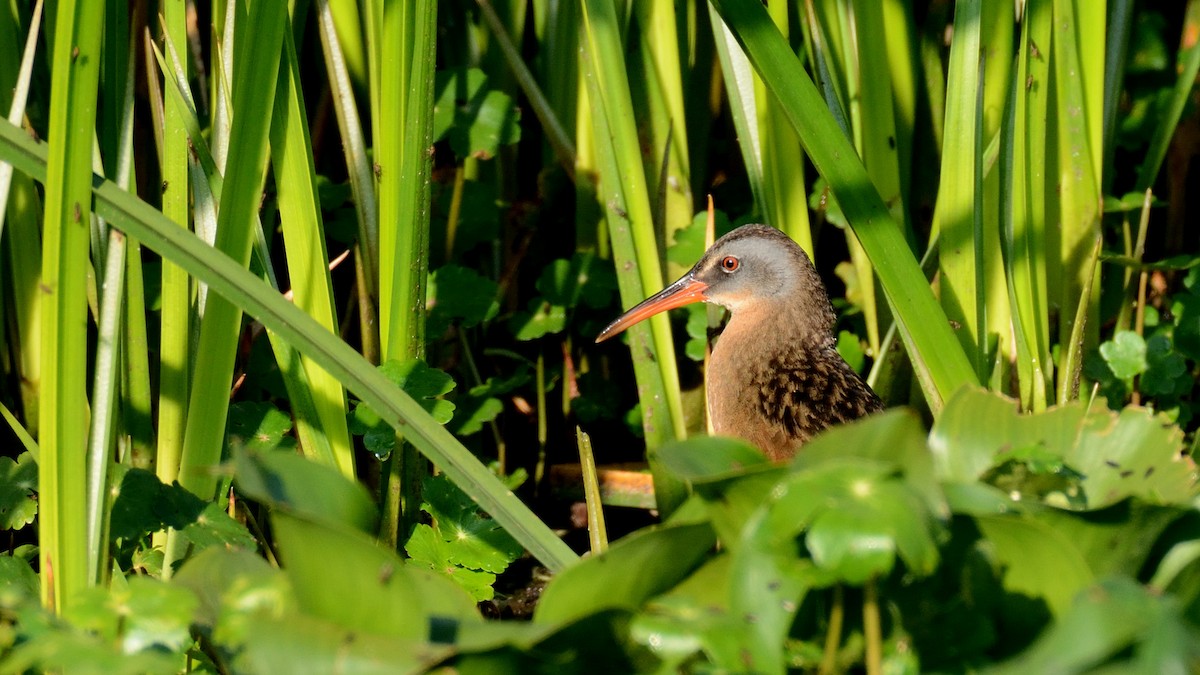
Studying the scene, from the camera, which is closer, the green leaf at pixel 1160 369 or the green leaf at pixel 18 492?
the green leaf at pixel 18 492

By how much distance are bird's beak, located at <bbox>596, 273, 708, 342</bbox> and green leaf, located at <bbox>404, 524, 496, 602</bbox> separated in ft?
1.95

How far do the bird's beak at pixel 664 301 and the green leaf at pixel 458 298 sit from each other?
27cm

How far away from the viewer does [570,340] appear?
10.3ft

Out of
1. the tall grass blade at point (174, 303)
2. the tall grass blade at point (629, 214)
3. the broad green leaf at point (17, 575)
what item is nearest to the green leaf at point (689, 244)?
the tall grass blade at point (629, 214)

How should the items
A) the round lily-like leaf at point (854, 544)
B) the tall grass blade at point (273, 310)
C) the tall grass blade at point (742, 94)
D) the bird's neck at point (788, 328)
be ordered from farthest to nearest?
the bird's neck at point (788, 328) → the tall grass blade at point (742, 94) → the tall grass blade at point (273, 310) → the round lily-like leaf at point (854, 544)

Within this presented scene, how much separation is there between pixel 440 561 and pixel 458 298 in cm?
73

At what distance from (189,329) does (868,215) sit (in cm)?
114

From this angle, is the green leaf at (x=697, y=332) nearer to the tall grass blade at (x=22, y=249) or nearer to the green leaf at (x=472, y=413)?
the green leaf at (x=472, y=413)

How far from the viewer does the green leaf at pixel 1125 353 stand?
2.75m

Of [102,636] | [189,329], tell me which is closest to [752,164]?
[189,329]

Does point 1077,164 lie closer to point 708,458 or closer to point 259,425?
point 708,458

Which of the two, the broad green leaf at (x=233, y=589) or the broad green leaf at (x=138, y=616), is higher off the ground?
the broad green leaf at (x=138, y=616)

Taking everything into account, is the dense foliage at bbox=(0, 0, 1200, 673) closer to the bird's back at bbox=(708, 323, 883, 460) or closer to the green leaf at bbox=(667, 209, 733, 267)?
the green leaf at bbox=(667, 209, 733, 267)

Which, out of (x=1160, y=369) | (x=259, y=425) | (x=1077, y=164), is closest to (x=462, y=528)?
(x=259, y=425)
